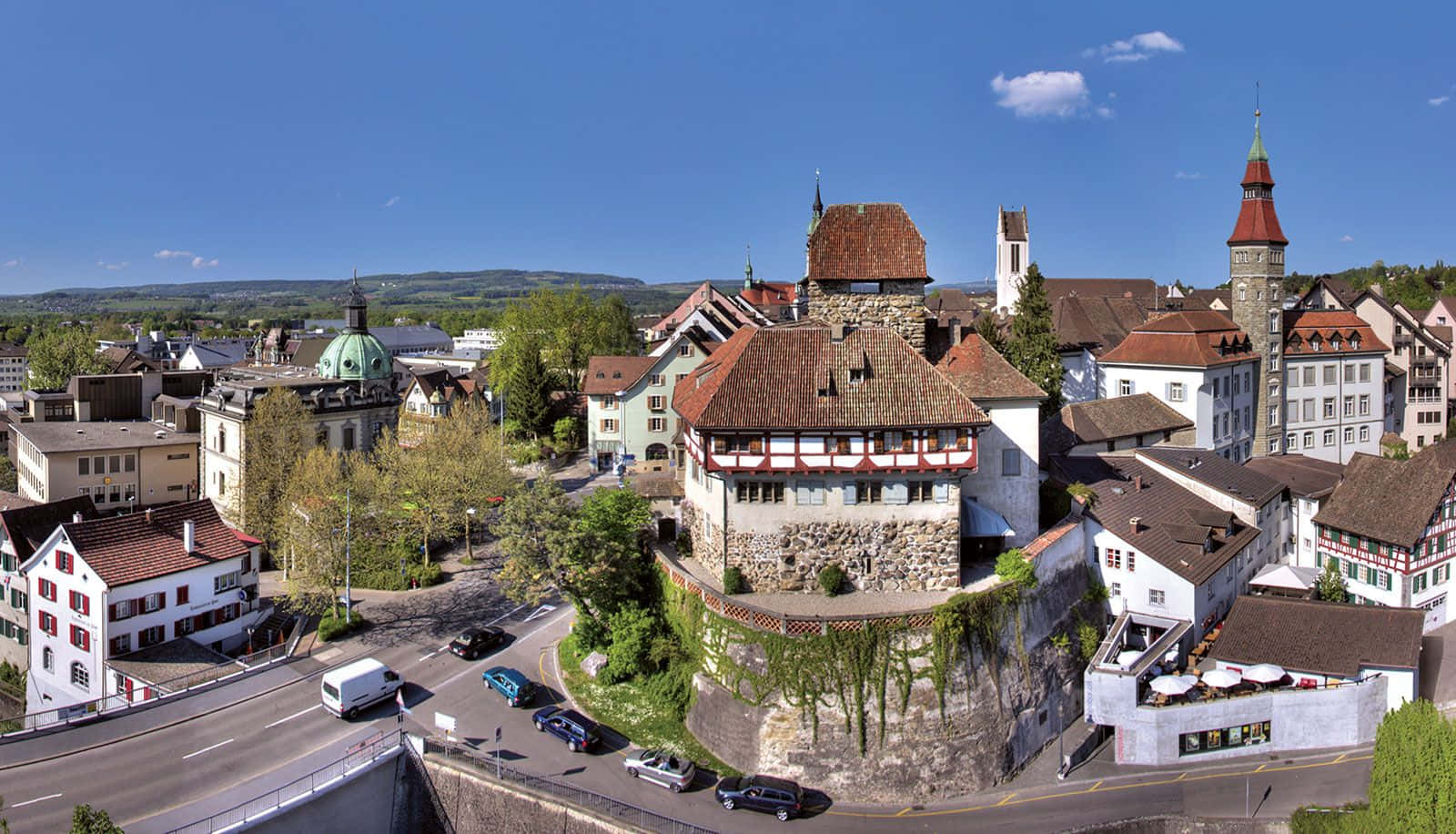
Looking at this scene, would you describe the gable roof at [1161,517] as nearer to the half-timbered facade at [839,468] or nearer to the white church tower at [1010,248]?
the half-timbered facade at [839,468]

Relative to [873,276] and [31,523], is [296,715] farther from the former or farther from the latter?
[873,276]

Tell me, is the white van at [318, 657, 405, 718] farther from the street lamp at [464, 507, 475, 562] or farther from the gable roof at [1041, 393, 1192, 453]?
the gable roof at [1041, 393, 1192, 453]

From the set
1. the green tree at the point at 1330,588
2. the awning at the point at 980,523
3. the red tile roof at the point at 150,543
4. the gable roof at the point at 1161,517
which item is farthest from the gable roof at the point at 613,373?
the green tree at the point at 1330,588

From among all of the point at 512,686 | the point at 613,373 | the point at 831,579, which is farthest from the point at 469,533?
the point at 831,579

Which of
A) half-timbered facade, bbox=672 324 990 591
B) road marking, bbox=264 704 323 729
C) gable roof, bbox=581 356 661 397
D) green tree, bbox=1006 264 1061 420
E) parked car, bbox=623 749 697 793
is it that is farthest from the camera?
gable roof, bbox=581 356 661 397

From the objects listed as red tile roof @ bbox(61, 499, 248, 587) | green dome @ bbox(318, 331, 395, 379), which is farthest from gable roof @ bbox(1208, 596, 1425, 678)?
green dome @ bbox(318, 331, 395, 379)

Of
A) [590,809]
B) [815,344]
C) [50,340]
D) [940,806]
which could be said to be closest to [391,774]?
[590,809]
